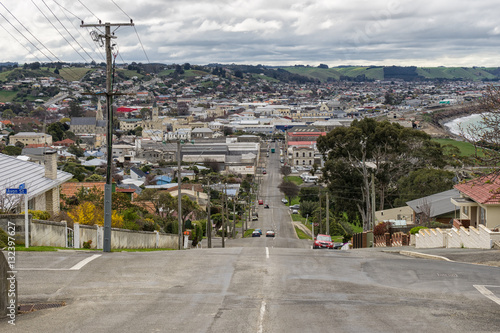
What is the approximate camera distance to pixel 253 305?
11445mm

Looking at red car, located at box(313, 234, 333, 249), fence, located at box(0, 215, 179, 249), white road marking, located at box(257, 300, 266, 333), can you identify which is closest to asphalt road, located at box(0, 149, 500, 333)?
white road marking, located at box(257, 300, 266, 333)

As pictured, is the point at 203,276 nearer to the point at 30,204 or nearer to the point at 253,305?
the point at 253,305

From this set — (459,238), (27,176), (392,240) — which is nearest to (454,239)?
(459,238)

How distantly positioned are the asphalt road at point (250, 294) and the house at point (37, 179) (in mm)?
10126

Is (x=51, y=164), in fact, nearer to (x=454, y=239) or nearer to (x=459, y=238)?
(x=454, y=239)

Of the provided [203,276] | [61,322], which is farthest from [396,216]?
[61,322]

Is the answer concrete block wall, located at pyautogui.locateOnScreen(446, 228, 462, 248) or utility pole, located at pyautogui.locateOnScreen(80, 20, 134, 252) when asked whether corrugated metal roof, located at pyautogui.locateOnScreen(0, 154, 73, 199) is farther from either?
concrete block wall, located at pyautogui.locateOnScreen(446, 228, 462, 248)

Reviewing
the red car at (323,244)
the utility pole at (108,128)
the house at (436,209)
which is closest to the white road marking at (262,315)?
the utility pole at (108,128)

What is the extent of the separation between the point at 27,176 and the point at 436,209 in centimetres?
2635

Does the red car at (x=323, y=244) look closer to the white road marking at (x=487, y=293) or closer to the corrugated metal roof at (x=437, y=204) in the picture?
the corrugated metal roof at (x=437, y=204)

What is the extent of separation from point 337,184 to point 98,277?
40.8 m

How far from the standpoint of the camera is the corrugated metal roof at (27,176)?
25.9 meters

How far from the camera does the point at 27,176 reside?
92.5 ft

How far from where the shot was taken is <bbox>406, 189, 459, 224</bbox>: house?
1607 inches
